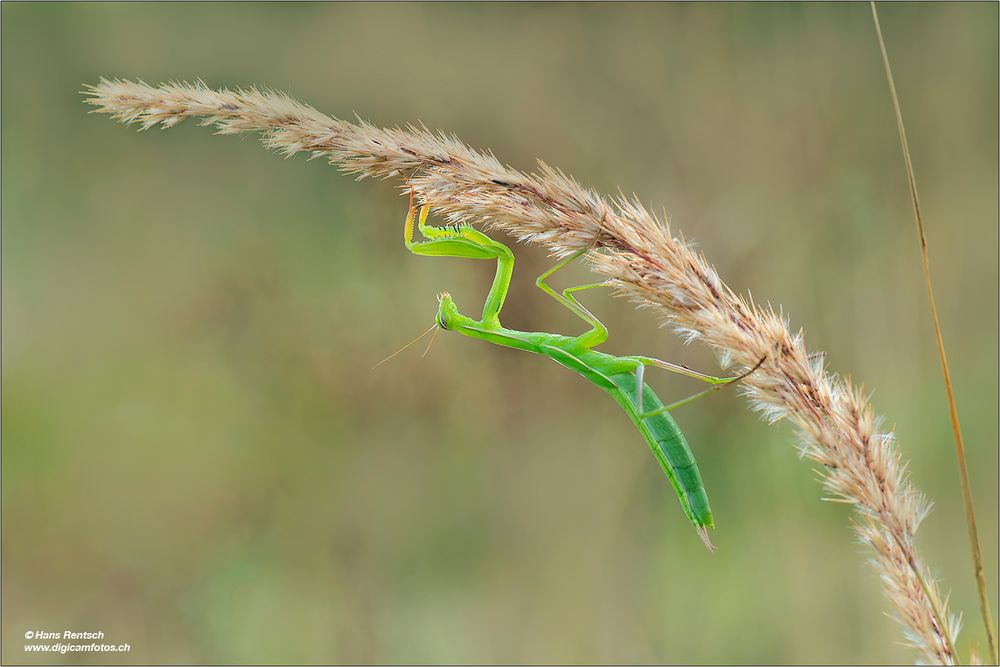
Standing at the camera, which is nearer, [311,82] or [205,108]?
[205,108]

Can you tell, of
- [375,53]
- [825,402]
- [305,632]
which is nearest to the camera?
[825,402]

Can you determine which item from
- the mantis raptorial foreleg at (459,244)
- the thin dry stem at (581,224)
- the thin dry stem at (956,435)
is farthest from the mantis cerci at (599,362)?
the thin dry stem at (956,435)

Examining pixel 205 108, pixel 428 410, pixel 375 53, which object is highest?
pixel 375 53

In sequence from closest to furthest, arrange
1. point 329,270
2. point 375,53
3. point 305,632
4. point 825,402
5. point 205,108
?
point 825,402, point 205,108, point 305,632, point 329,270, point 375,53

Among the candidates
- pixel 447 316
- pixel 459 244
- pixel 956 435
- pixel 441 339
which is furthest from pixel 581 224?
pixel 441 339

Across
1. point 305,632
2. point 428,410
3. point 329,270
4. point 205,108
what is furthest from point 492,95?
point 305,632

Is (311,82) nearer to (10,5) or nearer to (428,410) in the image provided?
(10,5)

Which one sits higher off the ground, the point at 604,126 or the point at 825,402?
the point at 604,126
